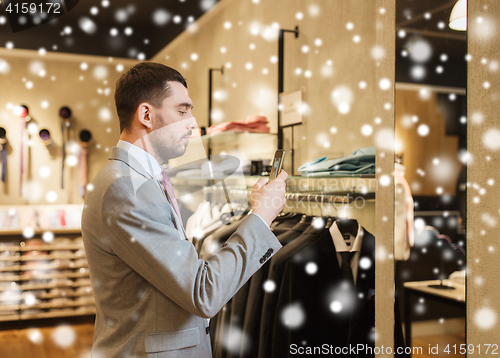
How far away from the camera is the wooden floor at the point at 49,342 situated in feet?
11.3

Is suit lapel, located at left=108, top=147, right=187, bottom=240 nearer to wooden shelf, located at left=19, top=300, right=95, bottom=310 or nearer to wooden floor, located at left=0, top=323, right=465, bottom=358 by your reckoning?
wooden floor, located at left=0, top=323, right=465, bottom=358

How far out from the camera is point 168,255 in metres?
0.94

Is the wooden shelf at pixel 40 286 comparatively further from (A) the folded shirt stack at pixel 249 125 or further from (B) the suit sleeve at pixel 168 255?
(B) the suit sleeve at pixel 168 255

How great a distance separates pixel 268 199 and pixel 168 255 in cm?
30

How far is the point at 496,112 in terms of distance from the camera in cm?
103

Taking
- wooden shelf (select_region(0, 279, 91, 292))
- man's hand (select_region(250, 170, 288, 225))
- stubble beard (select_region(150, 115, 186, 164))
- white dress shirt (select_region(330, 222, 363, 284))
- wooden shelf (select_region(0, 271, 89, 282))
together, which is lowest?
wooden shelf (select_region(0, 279, 91, 292))

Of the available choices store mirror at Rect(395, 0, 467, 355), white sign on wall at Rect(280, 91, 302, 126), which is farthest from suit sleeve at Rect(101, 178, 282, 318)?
white sign on wall at Rect(280, 91, 302, 126)

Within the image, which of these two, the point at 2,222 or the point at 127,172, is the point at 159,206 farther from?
the point at 2,222

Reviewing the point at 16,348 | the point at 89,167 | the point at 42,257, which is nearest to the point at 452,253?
the point at 16,348

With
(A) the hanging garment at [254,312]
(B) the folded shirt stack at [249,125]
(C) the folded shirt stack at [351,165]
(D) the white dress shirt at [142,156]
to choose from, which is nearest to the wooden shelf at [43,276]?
(B) the folded shirt stack at [249,125]

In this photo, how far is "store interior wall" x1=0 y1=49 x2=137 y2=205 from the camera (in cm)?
482

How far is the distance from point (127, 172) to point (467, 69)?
0.90 metres

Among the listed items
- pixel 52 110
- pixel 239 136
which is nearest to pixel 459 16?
pixel 239 136

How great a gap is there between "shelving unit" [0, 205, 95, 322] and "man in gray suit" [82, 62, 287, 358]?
3404mm
